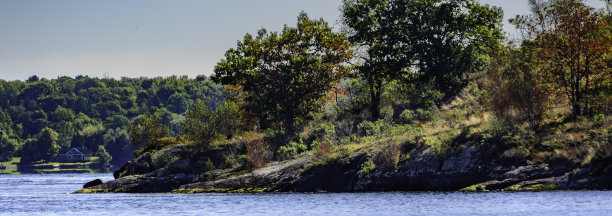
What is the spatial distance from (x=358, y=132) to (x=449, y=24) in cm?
1612

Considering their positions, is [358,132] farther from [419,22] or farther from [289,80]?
[419,22]

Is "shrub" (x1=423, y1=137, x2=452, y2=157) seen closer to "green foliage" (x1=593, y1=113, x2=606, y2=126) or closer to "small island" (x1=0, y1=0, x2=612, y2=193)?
"small island" (x1=0, y1=0, x2=612, y2=193)

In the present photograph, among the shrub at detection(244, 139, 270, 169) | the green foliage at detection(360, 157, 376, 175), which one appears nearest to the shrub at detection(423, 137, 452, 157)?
the green foliage at detection(360, 157, 376, 175)

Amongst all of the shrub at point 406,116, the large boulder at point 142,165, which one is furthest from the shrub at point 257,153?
the shrub at point 406,116

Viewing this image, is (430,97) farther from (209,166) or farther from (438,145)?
(209,166)

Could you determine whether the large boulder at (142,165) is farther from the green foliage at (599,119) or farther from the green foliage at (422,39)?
the green foliage at (599,119)

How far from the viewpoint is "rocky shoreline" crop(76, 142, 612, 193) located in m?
48.8

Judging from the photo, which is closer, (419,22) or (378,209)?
(378,209)

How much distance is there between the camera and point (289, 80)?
249 feet

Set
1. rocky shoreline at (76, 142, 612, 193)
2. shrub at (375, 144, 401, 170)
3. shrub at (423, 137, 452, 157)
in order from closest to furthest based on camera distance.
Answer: rocky shoreline at (76, 142, 612, 193) → shrub at (423, 137, 452, 157) → shrub at (375, 144, 401, 170)

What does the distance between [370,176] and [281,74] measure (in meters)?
20.9

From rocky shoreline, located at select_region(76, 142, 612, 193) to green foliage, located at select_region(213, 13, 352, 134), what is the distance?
1028 cm

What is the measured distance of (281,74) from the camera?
247 ft

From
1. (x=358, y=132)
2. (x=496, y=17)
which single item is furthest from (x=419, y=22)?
(x=358, y=132)
